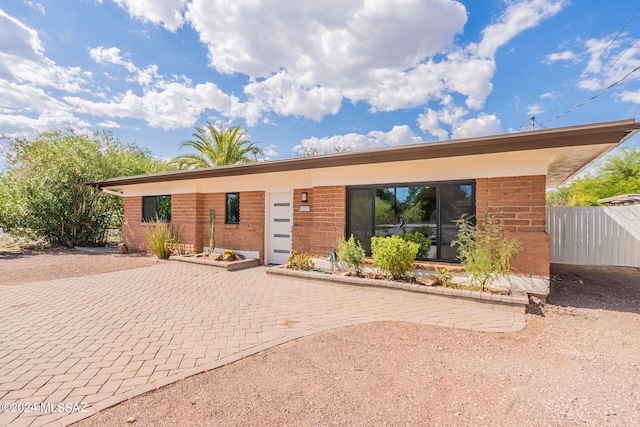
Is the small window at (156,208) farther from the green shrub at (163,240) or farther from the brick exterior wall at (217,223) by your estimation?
the green shrub at (163,240)

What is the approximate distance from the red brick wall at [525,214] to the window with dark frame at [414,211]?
0.43 metres

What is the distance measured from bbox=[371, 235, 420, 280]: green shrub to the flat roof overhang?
1730 millimetres

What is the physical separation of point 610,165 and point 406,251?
19.2 meters

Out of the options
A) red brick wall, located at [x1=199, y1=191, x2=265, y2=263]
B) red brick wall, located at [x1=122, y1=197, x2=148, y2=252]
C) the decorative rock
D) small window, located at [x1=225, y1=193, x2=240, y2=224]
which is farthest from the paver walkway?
red brick wall, located at [x1=122, y1=197, x2=148, y2=252]

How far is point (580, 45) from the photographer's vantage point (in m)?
10.5

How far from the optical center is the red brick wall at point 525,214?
507 cm

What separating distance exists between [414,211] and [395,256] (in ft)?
3.99

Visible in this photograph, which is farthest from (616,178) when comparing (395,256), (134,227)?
(134,227)

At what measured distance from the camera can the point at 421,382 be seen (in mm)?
2600

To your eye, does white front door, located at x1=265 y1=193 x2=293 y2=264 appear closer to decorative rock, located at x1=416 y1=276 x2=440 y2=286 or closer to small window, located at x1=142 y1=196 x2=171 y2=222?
decorative rock, located at x1=416 y1=276 x2=440 y2=286

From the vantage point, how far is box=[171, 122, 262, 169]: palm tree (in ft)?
61.6

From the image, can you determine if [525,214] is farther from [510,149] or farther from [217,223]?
[217,223]

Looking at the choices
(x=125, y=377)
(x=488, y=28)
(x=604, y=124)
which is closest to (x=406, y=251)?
(x=604, y=124)

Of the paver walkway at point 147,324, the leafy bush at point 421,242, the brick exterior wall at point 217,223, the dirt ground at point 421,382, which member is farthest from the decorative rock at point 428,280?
the brick exterior wall at point 217,223
